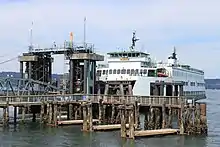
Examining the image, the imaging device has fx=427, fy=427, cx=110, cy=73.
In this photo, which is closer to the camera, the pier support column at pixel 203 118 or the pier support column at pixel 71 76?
the pier support column at pixel 203 118

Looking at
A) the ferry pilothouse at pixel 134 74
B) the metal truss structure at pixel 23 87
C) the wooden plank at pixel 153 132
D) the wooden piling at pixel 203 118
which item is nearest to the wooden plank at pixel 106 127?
the wooden plank at pixel 153 132

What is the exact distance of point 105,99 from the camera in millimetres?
52781

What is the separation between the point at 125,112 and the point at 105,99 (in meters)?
11.8

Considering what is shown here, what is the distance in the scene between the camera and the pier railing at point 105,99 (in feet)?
152

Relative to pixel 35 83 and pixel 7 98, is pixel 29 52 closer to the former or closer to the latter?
pixel 35 83

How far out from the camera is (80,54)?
208 ft

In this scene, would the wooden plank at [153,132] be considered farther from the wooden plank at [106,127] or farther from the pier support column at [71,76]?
the pier support column at [71,76]

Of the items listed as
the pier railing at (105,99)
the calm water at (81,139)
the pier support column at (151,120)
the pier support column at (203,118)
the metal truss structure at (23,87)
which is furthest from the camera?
the metal truss structure at (23,87)

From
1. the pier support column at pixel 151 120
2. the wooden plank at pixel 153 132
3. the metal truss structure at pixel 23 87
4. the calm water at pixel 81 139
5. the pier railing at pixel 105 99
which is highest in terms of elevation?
the metal truss structure at pixel 23 87

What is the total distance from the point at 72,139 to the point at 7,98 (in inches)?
482

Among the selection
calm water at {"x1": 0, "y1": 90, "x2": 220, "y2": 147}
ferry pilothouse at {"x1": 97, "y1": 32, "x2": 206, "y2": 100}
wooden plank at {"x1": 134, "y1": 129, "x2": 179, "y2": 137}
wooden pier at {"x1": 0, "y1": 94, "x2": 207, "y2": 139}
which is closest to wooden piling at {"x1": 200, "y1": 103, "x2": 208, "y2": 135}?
wooden pier at {"x1": 0, "y1": 94, "x2": 207, "y2": 139}

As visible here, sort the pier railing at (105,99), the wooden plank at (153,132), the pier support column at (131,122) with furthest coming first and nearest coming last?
the pier railing at (105,99), the wooden plank at (153,132), the pier support column at (131,122)

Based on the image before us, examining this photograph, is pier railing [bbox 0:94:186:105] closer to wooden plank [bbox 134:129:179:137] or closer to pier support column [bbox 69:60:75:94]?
wooden plank [bbox 134:129:179:137]

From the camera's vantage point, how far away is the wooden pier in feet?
140
